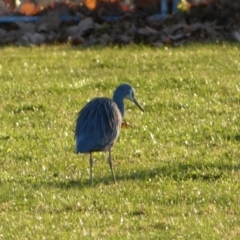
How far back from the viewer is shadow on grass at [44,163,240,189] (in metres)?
9.83

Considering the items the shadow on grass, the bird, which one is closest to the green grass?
the shadow on grass

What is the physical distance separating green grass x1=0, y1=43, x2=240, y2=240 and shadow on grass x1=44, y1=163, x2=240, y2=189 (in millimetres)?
10

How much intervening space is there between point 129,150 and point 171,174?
1.28 metres

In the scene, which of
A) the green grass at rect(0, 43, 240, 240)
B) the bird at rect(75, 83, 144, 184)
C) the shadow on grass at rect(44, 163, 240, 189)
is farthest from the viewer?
the shadow on grass at rect(44, 163, 240, 189)

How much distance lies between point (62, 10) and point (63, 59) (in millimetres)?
3889

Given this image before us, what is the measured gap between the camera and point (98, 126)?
32.1 feet

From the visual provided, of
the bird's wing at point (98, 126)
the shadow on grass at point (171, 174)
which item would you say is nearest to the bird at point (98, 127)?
the bird's wing at point (98, 126)

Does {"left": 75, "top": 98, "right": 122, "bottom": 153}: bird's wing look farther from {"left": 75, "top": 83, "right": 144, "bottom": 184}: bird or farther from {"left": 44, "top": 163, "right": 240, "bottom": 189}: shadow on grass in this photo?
{"left": 44, "top": 163, "right": 240, "bottom": 189}: shadow on grass

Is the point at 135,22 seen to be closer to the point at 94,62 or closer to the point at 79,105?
the point at 94,62

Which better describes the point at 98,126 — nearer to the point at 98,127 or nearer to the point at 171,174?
the point at 98,127

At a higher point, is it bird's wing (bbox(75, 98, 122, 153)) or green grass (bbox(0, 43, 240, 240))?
bird's wing (bbox(75, 98, 122, 153))

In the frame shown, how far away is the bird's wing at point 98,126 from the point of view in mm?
9680

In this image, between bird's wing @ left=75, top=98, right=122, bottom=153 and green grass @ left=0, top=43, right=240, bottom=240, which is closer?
green grass @ left=0, top=43, right=240, bottom=240

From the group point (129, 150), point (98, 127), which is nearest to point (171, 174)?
point (98, 127)
